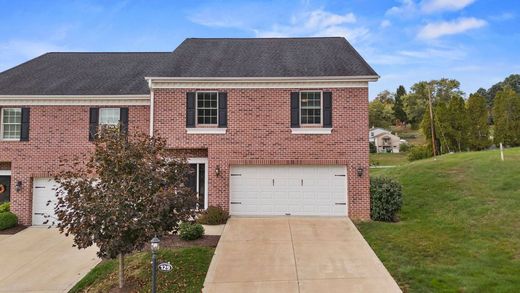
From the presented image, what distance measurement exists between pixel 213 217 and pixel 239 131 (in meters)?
3.58

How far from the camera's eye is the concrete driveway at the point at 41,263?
826 centimetres

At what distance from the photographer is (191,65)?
14.2 meters

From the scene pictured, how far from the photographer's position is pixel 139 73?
16.2 metres

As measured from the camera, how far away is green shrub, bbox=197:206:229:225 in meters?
12.3

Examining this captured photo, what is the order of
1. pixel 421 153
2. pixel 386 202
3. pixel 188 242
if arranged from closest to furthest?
pixel 188 242
pixel 386 202
pixel 421 153

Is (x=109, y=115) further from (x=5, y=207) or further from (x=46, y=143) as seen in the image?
(x=5, y=207)

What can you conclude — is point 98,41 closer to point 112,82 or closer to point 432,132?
point 112,82

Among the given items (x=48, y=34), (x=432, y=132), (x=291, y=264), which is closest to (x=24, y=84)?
(x=48, y=34)

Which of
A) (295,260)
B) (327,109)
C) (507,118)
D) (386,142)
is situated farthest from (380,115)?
(295,260)

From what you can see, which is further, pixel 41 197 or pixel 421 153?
pixel 421 153

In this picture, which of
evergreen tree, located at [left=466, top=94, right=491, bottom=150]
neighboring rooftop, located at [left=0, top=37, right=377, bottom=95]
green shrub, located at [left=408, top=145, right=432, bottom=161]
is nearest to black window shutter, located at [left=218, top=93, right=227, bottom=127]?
neighboring rooftop, located at [left=0, top=37, right=377, bottom=95]

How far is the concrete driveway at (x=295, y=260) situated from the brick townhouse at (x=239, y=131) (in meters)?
1.51

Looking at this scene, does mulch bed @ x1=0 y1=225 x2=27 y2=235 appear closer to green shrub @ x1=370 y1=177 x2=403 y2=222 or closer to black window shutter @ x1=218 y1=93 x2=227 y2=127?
black window shutter @ x1=218 y1=93 x2=227 y2=127

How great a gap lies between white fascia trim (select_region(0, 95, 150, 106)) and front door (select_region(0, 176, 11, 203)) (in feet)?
10.8
